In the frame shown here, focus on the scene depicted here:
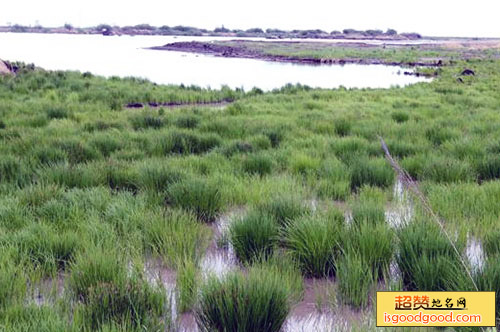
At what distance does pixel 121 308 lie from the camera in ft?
10.5

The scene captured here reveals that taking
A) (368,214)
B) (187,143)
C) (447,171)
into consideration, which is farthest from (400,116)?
(368,214)

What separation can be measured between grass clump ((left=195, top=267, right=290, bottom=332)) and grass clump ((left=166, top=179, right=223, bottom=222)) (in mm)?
2054

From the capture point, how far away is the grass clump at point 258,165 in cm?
721

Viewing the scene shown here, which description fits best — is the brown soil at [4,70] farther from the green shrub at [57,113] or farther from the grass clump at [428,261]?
the grass clump at [428,261]

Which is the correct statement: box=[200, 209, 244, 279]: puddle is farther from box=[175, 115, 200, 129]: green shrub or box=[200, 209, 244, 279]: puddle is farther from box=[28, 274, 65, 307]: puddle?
box=[175, 115, 200, 129]: green shrub

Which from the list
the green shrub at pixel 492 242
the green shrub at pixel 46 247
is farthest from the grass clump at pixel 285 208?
the green shrub at pixel 46 247

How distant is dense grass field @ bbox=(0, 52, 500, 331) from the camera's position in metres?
3.28

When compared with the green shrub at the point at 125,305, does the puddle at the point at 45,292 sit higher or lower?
lower

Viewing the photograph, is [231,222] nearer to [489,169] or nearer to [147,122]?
[489,169]

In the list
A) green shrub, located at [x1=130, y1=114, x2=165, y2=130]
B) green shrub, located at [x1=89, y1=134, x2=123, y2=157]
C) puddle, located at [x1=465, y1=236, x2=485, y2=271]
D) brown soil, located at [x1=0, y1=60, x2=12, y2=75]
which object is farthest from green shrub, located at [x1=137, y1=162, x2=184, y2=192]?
brown soil, located at [x1=0, y1=60, x2=12, y2=75]

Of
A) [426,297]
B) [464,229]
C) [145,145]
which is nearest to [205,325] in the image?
[426,297]

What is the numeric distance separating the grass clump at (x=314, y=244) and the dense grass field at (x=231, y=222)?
0.02m

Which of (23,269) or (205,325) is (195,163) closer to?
(23,269)

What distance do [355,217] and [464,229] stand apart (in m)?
0.99
